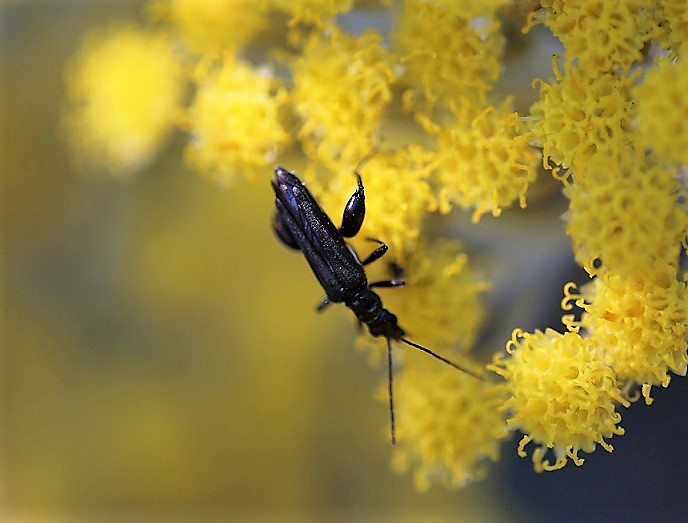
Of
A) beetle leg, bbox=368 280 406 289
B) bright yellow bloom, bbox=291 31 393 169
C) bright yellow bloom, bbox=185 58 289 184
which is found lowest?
beetle leg, bbox=368 280 406 289

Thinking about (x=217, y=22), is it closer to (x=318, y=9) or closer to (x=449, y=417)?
(x=318, y=9)

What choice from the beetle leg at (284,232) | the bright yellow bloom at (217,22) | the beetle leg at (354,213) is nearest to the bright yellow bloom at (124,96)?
the bright yellow bloom at (217,22)

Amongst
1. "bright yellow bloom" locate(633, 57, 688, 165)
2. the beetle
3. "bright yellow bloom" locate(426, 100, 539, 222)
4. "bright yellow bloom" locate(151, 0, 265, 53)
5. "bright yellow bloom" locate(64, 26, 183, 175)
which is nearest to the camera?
"bright yellow bloom" locate(633, 57, 688, 165)

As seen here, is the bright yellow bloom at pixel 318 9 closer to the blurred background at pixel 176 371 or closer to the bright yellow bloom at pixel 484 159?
the bright yellow bloom at pixel 484 159

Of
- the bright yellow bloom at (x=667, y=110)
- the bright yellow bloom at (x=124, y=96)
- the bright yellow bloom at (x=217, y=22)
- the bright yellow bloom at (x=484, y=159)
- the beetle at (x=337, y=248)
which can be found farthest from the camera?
the bright yellow bloom at (x=124, y=96)

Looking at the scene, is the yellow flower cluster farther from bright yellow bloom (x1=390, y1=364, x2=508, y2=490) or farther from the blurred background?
the blurred background

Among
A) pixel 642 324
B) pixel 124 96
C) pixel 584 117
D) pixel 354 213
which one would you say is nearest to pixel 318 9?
pixel 354 213

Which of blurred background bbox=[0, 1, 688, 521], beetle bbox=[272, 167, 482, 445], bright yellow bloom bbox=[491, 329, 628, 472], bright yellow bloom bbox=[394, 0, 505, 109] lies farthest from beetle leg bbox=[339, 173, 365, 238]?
blurred background bbox=[0, 1, 688, 521]
